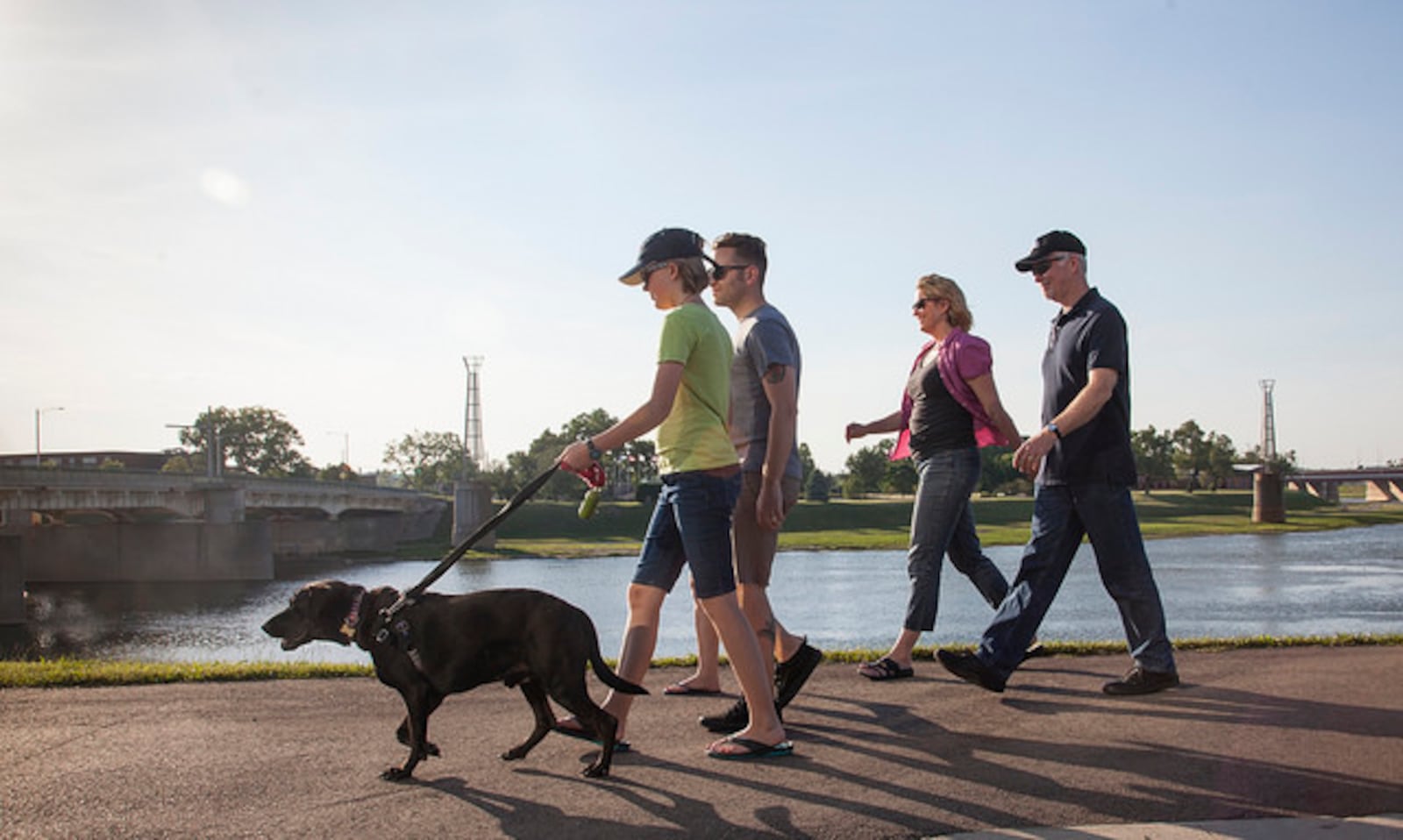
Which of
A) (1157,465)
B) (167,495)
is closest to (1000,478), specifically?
(1157,465)

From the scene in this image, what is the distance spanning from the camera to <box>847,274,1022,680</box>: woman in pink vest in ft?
21.4

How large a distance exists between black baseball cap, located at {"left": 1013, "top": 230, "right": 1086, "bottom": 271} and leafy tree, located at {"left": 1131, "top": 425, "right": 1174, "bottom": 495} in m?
126

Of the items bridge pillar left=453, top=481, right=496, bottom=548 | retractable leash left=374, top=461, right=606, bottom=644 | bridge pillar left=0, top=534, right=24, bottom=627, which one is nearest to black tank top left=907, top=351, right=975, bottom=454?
retractable leash left=374, top=461, right=606, bottom=644

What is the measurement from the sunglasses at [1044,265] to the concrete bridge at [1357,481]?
414 ft

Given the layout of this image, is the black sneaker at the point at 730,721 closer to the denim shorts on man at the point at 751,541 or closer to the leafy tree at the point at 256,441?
the denim shorts on man at the point at 751,541

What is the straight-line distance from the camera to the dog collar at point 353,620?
4672 millimetres

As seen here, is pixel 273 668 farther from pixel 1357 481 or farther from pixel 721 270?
pixel 1357 481

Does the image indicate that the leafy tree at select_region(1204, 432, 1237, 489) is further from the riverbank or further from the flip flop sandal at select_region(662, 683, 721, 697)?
the flip flop sandal at select_region(662, 683, 721, 697)

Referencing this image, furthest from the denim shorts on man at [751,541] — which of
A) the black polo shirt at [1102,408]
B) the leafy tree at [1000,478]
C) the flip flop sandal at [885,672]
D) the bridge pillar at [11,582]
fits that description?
the leafy tree at [1000,478]

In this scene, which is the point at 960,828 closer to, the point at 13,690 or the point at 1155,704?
the point at 1155,704

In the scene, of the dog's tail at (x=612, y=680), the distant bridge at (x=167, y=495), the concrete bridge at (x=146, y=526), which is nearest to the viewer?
the dog's tail at (x=612, y=680)

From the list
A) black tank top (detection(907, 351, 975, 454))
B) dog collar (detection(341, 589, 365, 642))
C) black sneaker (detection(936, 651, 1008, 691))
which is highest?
black tank top (detection(907, 351, 975, 454))

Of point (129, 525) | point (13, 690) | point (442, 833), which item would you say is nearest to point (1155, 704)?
point (442, 833)

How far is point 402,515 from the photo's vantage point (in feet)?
264
